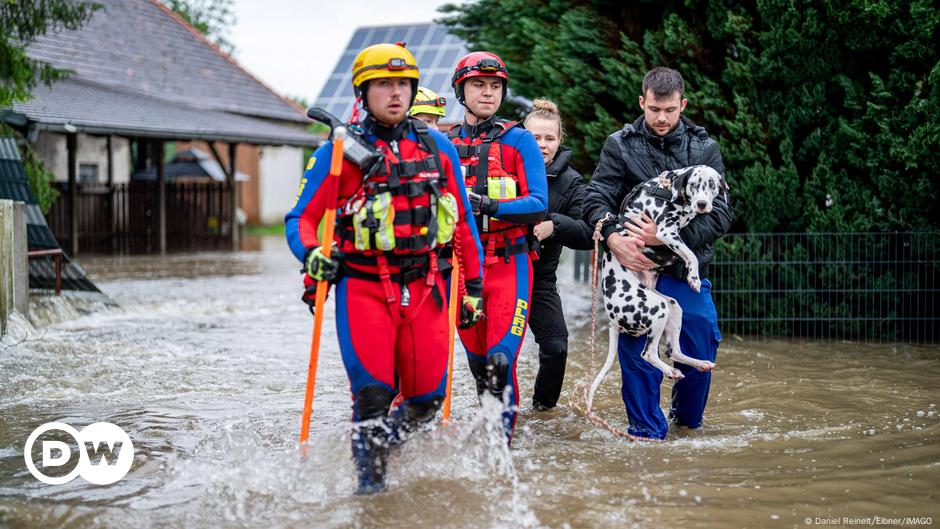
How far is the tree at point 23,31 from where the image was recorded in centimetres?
1191

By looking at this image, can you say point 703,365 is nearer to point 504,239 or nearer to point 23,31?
point 504,239

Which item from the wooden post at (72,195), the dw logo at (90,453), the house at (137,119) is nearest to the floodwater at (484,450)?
the dw logo at (90,453)

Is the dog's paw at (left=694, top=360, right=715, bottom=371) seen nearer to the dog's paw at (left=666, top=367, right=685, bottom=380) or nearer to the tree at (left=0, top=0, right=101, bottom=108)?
the dog's paw at (left=666, top=367, right=685, bottom=380)

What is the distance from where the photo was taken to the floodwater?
4.50 metres

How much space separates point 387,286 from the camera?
461 centimetres

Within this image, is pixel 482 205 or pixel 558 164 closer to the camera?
pixel 482 205

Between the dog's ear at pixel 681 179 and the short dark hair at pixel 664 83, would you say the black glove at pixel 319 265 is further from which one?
the short dark hair at pixel 664 83

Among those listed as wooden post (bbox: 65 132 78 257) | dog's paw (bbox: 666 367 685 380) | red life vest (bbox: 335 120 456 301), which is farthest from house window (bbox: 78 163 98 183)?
red life vest (bbox: 335 120 456 301)

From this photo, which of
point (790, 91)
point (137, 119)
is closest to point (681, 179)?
point (790, 91)

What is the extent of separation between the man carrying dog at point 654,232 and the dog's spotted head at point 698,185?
0.81 ft

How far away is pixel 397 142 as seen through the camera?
4.77m

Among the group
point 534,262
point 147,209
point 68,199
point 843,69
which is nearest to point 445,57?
point 147,209

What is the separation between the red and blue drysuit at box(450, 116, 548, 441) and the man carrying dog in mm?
513

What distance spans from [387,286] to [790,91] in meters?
6.15
